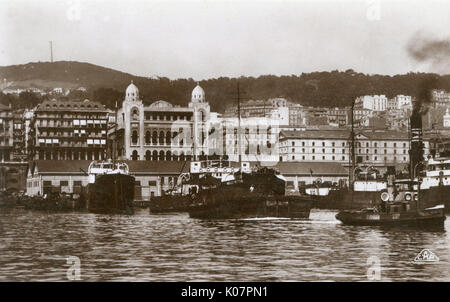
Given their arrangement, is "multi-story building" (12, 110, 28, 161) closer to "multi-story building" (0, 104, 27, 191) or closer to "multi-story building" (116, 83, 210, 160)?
"multi-story building" (0, 104, 27, 191)


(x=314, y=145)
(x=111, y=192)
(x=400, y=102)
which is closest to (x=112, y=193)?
(x=111, y=192)

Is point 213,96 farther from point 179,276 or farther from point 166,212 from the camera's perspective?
point 179,276

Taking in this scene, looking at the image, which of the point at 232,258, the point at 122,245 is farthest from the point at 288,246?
the point at 122,245

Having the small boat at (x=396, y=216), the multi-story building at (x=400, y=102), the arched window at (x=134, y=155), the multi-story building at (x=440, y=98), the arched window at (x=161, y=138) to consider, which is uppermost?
the multi-story building at (x=400, y=102)

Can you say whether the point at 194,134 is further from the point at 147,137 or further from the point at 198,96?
the point at 198,96

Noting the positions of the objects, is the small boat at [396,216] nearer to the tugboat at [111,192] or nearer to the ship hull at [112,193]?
the tugboat at [111,192]

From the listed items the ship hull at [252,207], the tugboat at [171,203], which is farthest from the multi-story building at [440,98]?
the tugboat at [171,203]
